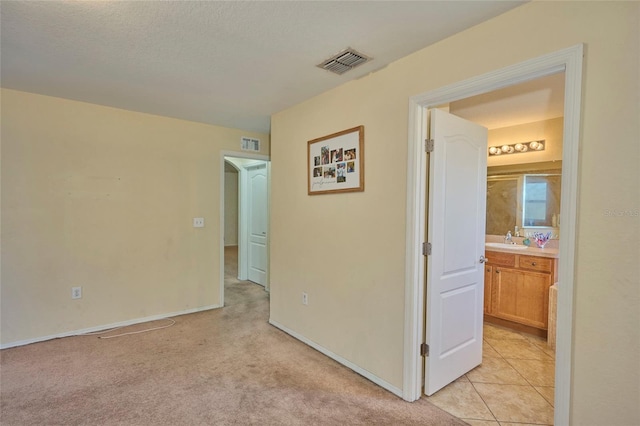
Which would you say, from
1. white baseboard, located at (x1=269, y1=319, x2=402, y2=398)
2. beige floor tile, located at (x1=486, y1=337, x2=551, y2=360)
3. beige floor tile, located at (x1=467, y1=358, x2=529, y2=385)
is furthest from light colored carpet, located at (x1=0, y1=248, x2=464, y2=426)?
beige floor tile, located at (x1=486, y1=337, x2=551, y2=360)

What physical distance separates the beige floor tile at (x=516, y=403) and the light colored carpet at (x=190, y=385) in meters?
0.39

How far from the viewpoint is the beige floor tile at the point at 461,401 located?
6.43 ft

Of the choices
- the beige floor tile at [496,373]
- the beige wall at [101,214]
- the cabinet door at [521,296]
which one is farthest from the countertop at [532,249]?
the beige wall at [101,214]

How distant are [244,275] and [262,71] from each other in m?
4.07

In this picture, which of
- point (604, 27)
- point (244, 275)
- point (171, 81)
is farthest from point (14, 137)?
point (604, 27)

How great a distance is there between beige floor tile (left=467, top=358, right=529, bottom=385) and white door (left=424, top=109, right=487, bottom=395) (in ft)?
0.21

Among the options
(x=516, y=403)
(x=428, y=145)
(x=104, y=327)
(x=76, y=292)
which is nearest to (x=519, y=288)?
(x=516, y=403)

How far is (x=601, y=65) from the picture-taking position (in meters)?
1.33

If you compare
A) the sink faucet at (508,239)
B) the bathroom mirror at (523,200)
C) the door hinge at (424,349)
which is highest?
the bathroom mirror at (523,200)

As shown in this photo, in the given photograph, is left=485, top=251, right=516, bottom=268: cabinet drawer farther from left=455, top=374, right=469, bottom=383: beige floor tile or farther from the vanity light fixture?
left=455, top=374, right=469, bottom=383: beige floor tile

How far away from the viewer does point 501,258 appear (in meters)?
3.40

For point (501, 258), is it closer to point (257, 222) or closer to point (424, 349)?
point (424, 349)

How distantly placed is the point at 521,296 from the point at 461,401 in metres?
1.70

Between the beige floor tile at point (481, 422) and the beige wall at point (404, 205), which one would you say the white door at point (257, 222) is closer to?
the beige wall at point (404, 205)
